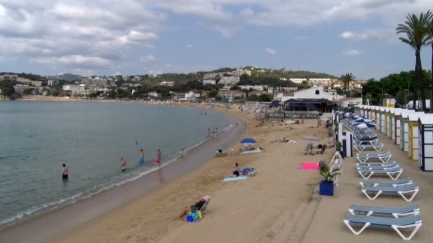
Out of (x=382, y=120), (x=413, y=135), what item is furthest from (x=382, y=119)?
(x=413, y=135)

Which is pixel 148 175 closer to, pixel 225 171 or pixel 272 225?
pixel 225 171

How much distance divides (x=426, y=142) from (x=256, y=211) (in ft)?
24.8

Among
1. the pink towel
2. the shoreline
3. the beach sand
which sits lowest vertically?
the shoreline

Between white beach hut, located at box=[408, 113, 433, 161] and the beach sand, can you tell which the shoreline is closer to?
the beach sand

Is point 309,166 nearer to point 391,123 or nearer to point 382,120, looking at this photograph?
point 391,123

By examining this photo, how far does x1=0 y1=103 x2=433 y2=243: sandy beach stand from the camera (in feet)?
31.6

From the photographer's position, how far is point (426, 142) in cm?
1570

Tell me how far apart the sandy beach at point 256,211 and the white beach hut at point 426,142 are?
1.36 feet

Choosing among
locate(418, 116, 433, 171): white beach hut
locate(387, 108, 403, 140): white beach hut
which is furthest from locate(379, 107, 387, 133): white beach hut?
locate(418, 116, 433, 171): white beach hut

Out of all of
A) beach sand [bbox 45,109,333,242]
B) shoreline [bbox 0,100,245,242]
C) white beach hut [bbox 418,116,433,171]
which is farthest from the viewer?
white beach hut [bbox 418,116,433,171]

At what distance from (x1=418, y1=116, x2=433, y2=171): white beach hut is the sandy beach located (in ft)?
1.36

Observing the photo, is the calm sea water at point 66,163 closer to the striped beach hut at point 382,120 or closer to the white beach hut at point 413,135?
the white beach hut at point 413,135

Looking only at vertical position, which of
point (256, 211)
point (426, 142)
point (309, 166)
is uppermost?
point (426, 142)

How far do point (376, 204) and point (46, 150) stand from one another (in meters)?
32.0
